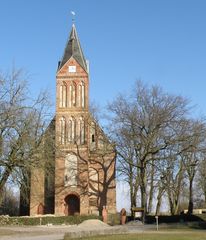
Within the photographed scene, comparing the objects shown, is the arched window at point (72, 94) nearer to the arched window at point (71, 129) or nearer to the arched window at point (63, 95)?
the arched window at point (63, 95)

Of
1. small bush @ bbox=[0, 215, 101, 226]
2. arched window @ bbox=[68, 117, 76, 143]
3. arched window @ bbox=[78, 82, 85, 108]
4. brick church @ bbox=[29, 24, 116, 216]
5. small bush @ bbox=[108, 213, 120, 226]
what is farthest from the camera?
arched window @ bbox=[78, 82, 85, 108]

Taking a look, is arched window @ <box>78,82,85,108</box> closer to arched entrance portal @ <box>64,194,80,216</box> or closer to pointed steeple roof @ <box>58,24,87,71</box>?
pointed steeple roof @ <box>58,24,87,71</box>

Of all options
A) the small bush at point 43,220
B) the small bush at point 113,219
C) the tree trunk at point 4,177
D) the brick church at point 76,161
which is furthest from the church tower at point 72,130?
the tree trunk at point 4,177

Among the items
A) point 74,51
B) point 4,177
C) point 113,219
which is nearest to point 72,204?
point 113,219

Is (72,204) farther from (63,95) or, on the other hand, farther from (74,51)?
(74,51)

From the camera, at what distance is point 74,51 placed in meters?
56.1

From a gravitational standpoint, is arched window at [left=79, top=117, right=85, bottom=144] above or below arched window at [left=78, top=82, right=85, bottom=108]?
below

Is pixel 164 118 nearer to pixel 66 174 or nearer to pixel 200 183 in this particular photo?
pixel 66 174

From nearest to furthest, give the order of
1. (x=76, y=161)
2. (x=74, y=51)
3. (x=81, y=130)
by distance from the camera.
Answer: (x=76, y=161), (x=81, y=130), (x=74, y=51)

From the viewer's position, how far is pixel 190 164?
148ft

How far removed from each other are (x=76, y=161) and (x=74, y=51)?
47.9 feet

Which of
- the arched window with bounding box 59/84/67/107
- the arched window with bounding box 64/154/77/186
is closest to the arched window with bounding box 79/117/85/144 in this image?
the arched window with bounding box 64/154/77/186

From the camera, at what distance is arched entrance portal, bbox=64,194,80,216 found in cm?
5162

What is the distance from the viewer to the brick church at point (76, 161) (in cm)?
5119
